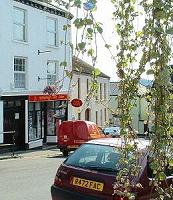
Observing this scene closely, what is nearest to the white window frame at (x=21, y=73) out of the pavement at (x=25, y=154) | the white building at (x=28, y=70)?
the white building at (x=28, y=70)

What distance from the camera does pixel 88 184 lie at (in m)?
6.85

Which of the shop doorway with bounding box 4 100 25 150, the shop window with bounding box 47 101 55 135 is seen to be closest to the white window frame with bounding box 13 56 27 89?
the shop doorway with bounding box 4 100 25 150

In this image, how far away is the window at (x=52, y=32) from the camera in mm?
31328

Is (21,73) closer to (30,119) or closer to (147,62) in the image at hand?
(30,119)

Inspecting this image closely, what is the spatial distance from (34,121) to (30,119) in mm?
A: 710

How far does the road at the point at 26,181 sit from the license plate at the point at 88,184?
12.9ft

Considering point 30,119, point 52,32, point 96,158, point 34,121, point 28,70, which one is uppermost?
point 52,32

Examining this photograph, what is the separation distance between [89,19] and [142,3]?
381 millimetres

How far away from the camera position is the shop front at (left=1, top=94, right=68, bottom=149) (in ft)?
89.5

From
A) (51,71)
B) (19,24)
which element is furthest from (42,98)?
(19,24)

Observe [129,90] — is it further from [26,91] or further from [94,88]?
[26,91]

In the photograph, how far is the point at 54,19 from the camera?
31938 millimetres

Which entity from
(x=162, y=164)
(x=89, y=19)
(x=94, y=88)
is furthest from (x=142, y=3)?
(x=162, y=164)

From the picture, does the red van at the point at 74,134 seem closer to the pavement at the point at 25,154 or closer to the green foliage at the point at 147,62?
the pavement at the point at 25,154
